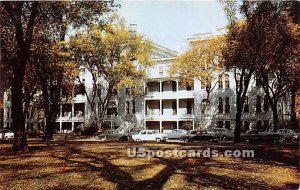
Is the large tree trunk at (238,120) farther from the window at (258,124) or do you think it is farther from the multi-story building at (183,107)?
the window at (258,124)

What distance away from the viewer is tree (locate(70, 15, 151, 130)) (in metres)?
23.3

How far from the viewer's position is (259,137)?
56.3 ft

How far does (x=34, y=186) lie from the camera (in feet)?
31.7

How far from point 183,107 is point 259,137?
4.05 m

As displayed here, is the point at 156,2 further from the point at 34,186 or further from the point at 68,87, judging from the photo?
the point at 68,87

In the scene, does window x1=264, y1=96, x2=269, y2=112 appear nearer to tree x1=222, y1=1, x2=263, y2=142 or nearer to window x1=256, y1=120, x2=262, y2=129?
window x1=256, y1=120, x2=262, y2=129

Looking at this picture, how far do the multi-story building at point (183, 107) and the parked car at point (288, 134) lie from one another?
578 millimetres

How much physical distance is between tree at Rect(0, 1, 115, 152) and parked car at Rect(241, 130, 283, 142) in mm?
8619

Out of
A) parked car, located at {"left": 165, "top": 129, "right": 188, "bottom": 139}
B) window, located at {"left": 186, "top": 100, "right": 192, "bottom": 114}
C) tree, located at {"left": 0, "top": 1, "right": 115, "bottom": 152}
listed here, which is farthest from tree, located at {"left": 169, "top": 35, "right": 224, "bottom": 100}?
tree, located at {"left": 0, "top": 1, "right": 115, "bottom": 152}

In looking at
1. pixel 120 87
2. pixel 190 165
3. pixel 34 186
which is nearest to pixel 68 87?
pixel 120 87

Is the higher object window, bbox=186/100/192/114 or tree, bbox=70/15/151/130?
tree, bbox=70/15/151/130

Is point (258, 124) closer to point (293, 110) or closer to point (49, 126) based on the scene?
point (293, 110)

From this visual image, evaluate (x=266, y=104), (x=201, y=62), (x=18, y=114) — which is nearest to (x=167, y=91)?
(x=201, y=62)

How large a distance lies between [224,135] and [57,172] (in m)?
8.03
